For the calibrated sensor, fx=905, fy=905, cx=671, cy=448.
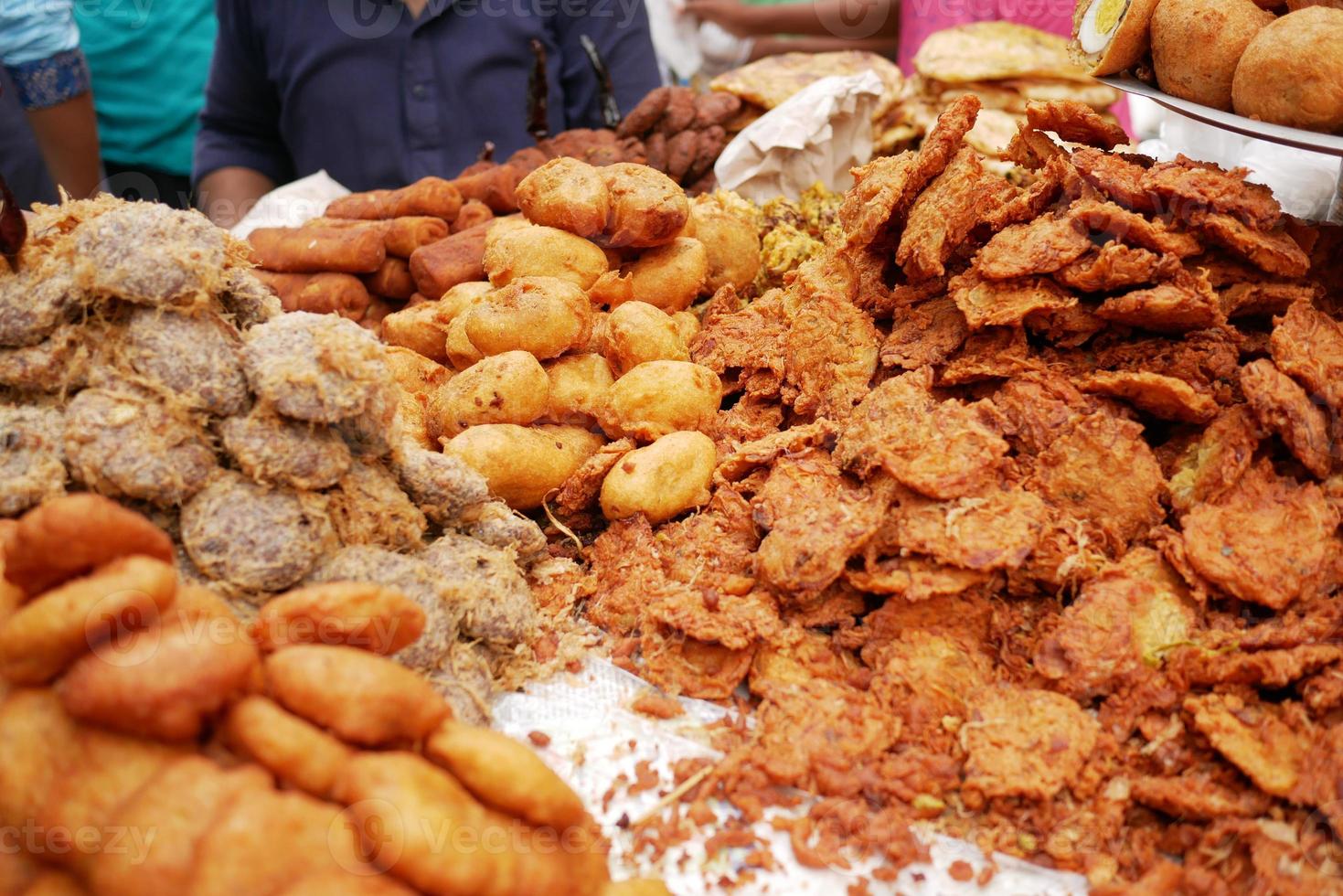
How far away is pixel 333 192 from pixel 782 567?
3.02 metres

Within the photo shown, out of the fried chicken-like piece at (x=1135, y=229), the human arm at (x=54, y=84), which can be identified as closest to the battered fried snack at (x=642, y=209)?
the fried chicken-like piece at (x=1135, y=229)

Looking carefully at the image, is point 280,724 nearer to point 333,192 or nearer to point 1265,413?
point 1265,413

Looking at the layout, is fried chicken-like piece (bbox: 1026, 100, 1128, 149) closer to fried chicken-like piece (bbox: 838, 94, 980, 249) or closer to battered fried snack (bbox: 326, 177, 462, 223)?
fried chicken-like piece (bbox: 838, 94, 980, 249)

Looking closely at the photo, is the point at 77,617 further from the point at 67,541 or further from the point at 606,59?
the point at 606,59

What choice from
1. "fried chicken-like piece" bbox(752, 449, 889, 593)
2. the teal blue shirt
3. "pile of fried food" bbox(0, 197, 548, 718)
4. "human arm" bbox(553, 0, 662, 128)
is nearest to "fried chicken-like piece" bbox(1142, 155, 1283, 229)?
"fried chicken-like piece" bbox(752, 449, 889, 593)

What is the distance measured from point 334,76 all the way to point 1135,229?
360 centimetres

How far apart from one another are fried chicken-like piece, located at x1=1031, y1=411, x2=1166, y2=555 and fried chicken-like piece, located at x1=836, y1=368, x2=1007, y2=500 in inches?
4.6

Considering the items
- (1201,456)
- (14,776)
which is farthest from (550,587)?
(1201,456)

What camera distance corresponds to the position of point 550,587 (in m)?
1.84

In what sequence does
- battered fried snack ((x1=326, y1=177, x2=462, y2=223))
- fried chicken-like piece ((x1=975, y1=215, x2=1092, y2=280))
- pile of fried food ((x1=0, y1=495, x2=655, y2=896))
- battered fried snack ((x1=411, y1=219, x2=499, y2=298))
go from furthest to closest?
1. battered fried snack ((x1=326, y1=177, x2=462, y2=223))
2. battered fried snack ((x1=411, y1=219, x2=499, y2=298))
3. fried chicken-like piece ((x1=975, y1=215, x2=1092, y2=280))
4. pile of fried food ((x1=0, y1=495, x2=655, y2=896))

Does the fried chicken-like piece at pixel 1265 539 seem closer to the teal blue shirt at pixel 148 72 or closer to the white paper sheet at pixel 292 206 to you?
the white paper sheet at pixel 292 206

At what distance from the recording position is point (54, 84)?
4.22m

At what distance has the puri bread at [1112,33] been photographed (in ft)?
6.79

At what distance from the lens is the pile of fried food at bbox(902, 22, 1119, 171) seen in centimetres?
377
